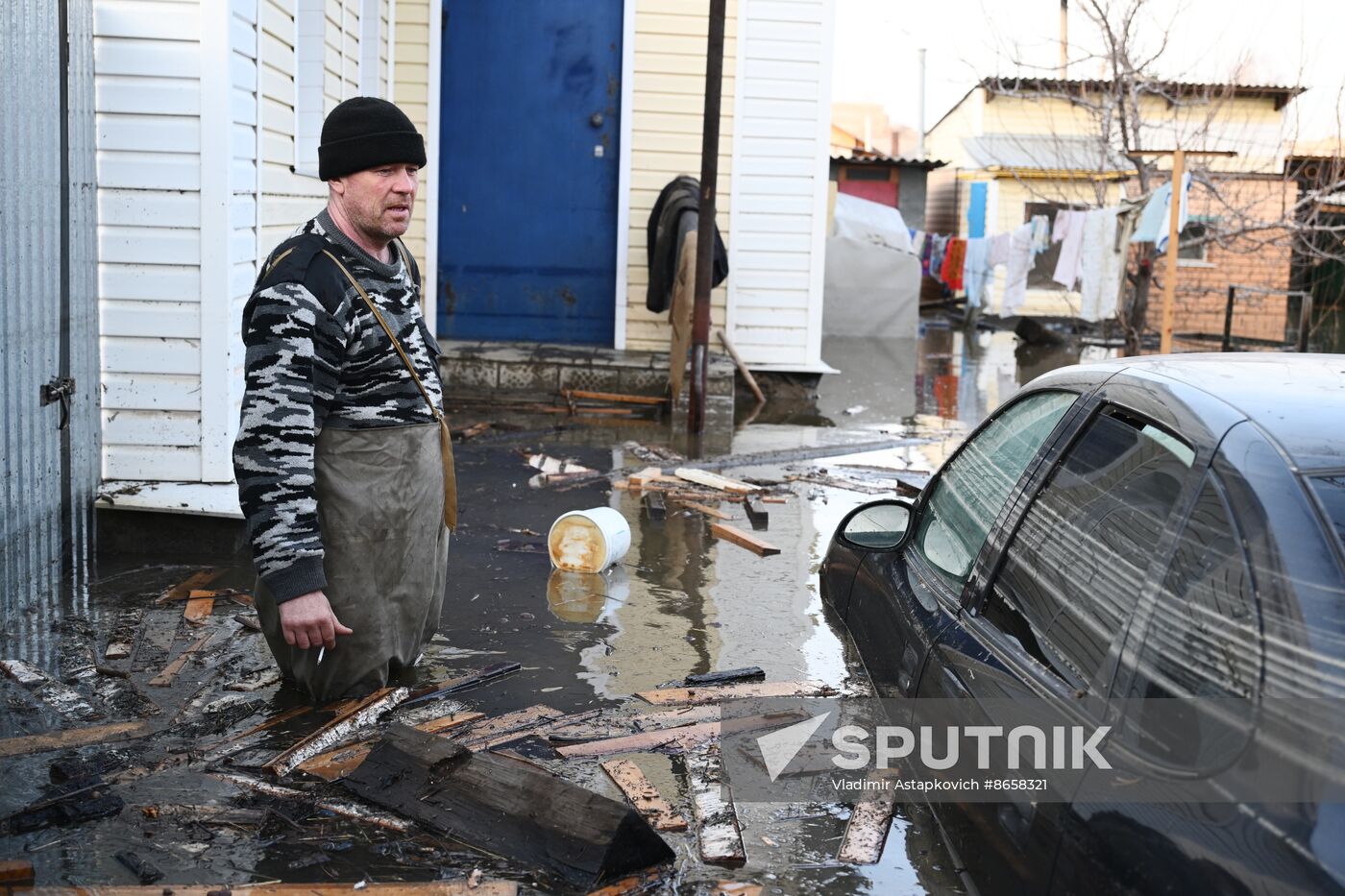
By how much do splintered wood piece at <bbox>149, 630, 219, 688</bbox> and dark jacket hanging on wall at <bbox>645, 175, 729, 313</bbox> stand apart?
7.30m

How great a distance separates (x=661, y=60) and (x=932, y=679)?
10.6m

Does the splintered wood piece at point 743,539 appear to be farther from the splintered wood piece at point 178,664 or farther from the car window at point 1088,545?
the car window at point 1088,545

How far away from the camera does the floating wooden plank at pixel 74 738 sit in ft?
13.8

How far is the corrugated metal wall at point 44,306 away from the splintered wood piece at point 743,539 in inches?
129

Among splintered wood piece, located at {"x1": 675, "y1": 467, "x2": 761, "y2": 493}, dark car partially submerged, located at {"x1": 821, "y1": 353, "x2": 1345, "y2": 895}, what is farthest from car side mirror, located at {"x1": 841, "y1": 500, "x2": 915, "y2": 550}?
splintered wood piece, located at {"x1": 675, "y1": 467, "x2": 761, "y2": 493}

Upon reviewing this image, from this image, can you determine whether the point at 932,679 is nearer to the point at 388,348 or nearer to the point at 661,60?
the point at 388,348

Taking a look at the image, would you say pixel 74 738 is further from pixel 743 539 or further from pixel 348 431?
pixel 743 539

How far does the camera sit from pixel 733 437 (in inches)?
442

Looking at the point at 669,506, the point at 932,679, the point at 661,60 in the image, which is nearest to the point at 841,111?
the point at 661,60

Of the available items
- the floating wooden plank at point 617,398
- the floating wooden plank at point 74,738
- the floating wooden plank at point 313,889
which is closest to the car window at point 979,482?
the floating wooden plank at point 313,889

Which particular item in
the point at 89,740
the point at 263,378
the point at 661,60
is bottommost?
the point at 89,740

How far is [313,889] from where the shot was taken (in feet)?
10.7

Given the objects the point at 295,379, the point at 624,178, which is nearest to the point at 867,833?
the point at 295,379

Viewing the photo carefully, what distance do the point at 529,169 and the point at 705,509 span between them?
5.82 m
